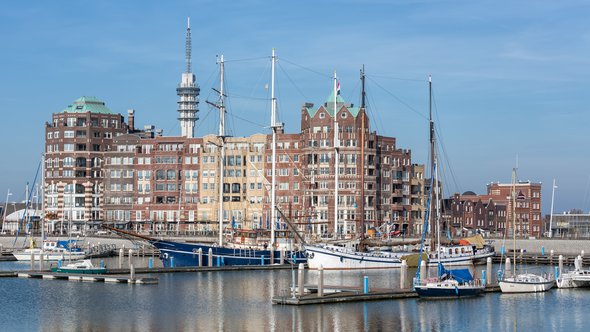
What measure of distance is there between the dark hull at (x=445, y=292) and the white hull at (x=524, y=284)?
384cm

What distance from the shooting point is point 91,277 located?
102 meters

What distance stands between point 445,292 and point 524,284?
9722 millimetres

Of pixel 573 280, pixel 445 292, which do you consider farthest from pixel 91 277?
pixel 573 280

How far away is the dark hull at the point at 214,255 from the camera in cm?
12572

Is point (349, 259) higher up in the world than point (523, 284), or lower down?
higher up

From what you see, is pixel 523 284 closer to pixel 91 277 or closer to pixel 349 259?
pixel 349 259

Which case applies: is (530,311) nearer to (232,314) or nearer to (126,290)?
(232,314)

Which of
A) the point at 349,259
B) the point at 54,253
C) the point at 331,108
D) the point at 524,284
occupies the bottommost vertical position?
the point at 524,284

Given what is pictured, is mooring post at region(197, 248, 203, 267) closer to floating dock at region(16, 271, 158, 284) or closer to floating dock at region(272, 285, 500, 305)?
floating dock at region(16, 271, 158, 284)

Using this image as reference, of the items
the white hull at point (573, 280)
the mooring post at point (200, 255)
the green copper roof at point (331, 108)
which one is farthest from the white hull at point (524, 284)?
the green copper roof at point (331, 108)

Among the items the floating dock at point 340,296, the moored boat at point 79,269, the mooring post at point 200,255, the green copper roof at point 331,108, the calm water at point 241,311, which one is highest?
the green copper roof at point 331,108

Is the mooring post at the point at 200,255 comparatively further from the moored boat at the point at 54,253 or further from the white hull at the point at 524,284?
the white hull at the point at 524,284

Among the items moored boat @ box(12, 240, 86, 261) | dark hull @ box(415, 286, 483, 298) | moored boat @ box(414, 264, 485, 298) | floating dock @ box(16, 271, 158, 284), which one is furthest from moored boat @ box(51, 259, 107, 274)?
dark hull @ box(415, 286, 483, 298)

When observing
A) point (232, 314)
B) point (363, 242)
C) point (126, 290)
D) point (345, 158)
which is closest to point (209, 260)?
point (363, 242)
